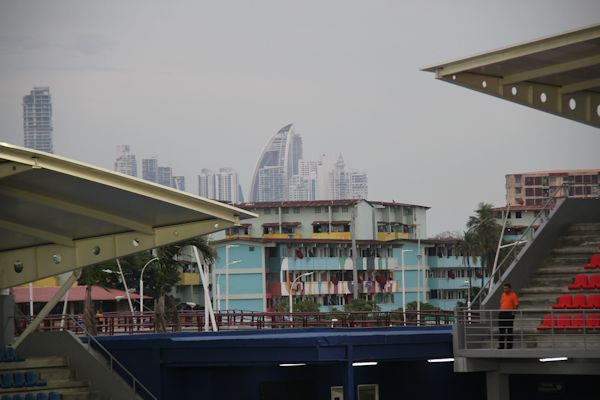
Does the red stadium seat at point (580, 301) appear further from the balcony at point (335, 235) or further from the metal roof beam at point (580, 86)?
the balcony at point (335, 235)

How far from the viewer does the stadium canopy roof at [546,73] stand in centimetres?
3106

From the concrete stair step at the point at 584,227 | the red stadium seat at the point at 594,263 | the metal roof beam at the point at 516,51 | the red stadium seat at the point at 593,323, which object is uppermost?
the metal roof beam at the point at 516,51

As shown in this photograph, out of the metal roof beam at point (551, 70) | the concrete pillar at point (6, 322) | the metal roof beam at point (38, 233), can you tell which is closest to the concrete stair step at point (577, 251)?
the metal roof beam at point (551, 70)

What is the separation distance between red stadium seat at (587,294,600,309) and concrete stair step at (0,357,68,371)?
11315mm

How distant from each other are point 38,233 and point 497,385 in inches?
394

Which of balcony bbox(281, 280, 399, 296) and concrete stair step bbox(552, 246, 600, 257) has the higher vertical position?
concrete stair step bbox(552, 246, 600, 257)

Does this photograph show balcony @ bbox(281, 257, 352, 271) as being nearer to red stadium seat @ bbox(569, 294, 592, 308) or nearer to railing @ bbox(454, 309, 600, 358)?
red stadium seat @ bbox(569, 294, 592, 308)

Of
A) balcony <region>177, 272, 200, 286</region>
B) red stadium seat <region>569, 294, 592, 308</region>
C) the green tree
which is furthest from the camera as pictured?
balcony <region>177, 272, 200, 286</region>

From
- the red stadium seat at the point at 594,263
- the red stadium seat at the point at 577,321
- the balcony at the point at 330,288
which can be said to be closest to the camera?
the red stadium seat at the point at 577,321

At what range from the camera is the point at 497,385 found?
28.9 meters

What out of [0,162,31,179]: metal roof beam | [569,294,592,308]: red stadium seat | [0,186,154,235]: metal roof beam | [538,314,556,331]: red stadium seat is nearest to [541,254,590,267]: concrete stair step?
[569,294,592,308]: red stadium seat

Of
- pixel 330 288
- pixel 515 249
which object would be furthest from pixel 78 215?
pixel 330 288

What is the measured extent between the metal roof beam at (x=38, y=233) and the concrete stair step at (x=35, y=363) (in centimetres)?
251

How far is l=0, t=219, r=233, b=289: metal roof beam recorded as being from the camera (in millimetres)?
29828
